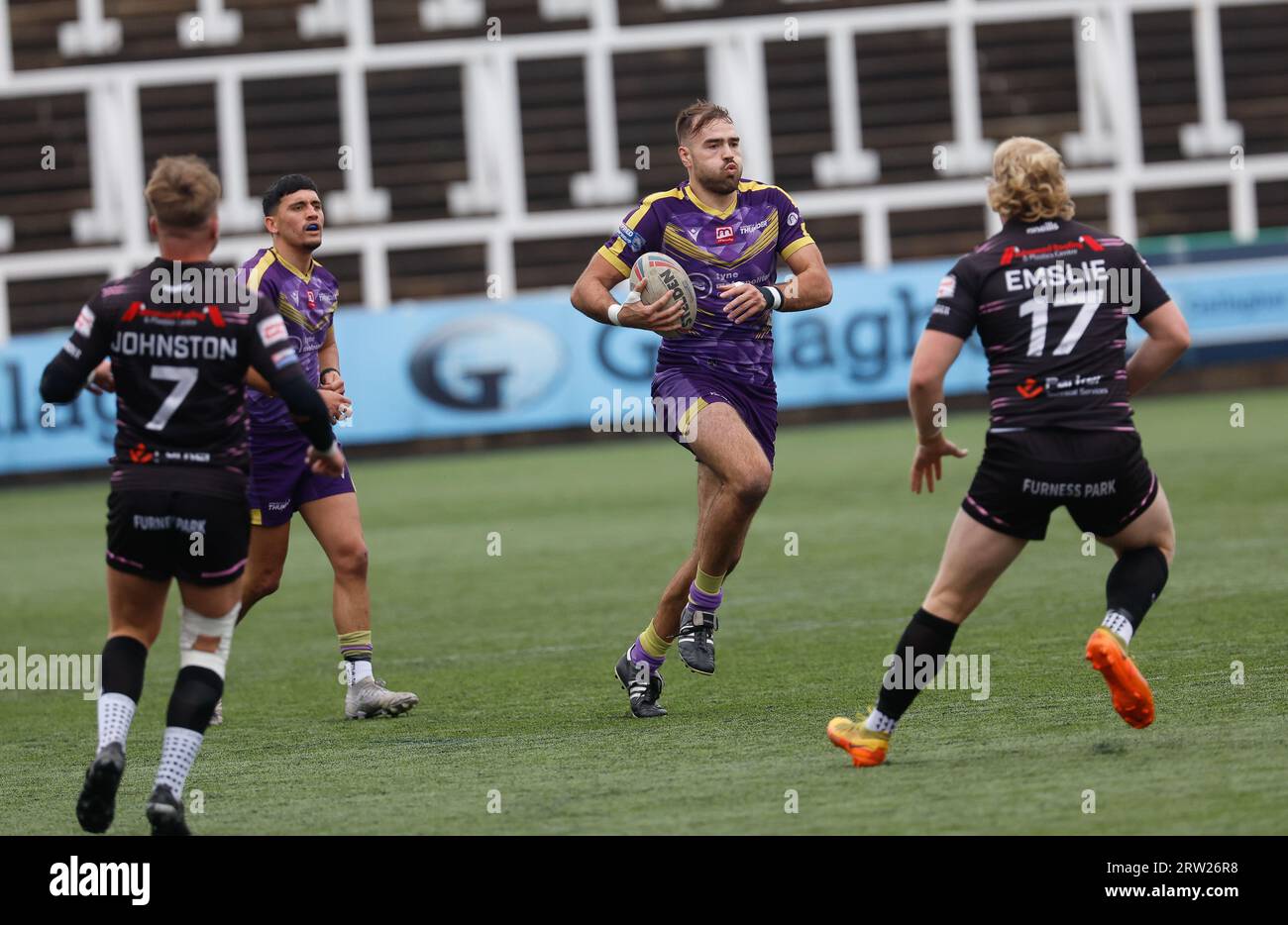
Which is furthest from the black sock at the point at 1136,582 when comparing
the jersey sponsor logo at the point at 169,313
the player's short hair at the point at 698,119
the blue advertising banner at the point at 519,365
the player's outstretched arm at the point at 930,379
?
the blue advertising banner at the point at 519,365

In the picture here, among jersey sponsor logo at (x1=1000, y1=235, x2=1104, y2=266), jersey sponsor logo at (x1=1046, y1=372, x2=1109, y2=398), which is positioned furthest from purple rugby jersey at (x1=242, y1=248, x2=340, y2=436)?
jersey sponsor logo at (x1=1046, y1=372, x2=1109, y2=398)

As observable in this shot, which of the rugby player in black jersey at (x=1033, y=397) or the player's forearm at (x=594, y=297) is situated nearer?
the rugby player in black jersey at (x=1033, y=397)

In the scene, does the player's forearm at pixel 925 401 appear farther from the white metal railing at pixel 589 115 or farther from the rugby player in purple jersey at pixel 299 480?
the white metal railing at pixel 589 115

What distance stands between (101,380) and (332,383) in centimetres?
227

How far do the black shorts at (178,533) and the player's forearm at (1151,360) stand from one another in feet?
9.27

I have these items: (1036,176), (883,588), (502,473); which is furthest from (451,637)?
(502,473)

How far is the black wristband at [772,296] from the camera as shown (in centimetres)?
771

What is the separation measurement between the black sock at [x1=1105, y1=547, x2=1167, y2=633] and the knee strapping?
109 inches

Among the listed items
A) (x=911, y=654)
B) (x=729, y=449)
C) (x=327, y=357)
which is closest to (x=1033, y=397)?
(x=911, y=654)

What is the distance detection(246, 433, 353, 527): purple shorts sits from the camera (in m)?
7.96

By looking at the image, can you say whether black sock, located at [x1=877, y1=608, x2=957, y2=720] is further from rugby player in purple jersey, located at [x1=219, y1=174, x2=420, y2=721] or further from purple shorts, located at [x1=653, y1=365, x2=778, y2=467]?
rugby player in purple jersey, located at [x1=219, y1=174, x2=420, y2=721]

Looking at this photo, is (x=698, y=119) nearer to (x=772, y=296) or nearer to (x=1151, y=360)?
(x=772, y=296)

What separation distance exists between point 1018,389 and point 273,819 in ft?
8.60

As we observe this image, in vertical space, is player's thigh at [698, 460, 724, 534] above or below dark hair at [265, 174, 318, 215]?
below
